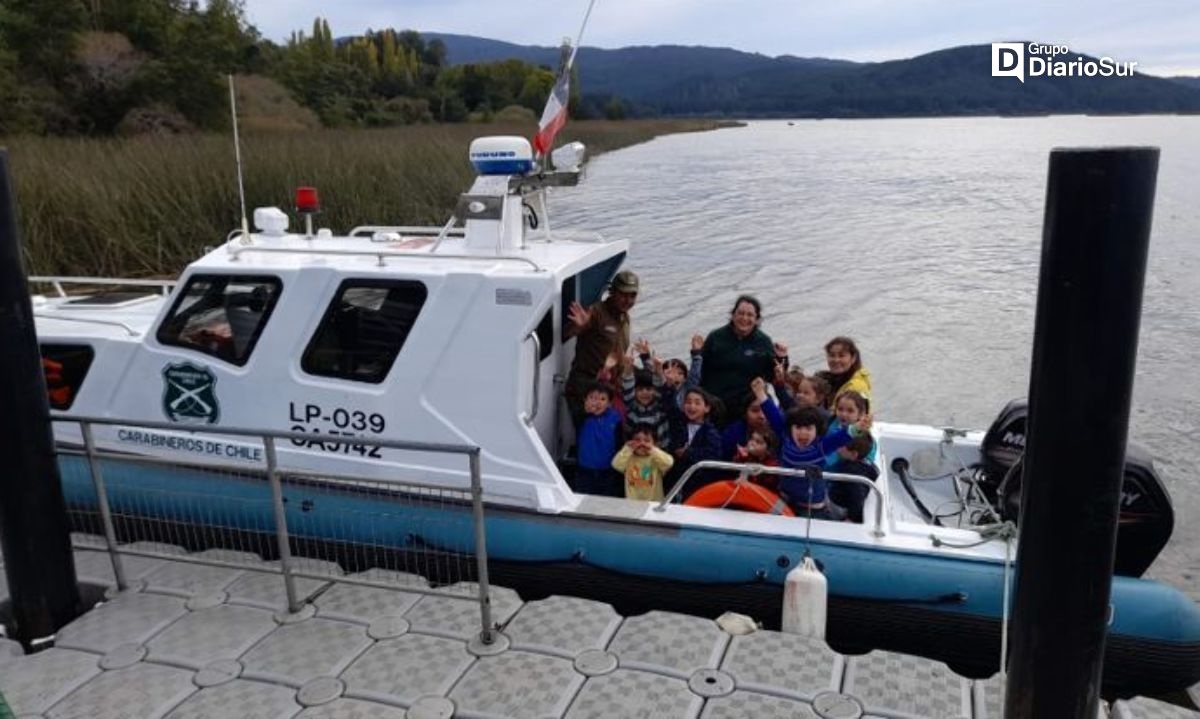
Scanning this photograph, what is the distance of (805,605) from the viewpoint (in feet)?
14.3

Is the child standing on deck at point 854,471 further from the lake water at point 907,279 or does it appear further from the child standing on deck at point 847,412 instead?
the lake water at point 907,279

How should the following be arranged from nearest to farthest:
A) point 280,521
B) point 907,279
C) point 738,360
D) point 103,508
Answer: point 280,521
point 103,508
point 738,360
point 907,279

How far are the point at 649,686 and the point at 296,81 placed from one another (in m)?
48.8

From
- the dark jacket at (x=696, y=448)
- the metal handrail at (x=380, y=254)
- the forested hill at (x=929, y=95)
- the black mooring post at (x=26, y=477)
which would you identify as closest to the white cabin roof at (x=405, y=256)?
A: the metal handrail at (x=380, y=254)

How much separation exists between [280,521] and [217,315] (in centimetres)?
191

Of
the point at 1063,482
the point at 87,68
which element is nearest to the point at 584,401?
the point at 1063,482

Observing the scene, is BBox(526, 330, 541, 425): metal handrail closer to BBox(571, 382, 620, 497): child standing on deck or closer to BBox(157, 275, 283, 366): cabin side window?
BBox(571, 382, 620, 497): child standing on deck

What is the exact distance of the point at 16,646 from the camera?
4.23m

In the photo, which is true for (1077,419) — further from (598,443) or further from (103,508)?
(103,508)

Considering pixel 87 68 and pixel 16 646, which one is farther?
pixel 87 68

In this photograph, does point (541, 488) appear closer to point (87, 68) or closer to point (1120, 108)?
point (87, 68)

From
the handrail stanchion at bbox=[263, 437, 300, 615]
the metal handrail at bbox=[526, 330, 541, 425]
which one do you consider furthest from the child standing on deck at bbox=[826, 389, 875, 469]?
the handrail stanchion at bbox=[263, 437, 300, 615]

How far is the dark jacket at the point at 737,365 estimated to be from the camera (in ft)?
19.4

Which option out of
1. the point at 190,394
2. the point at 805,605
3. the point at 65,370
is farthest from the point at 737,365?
the point at 65,370
